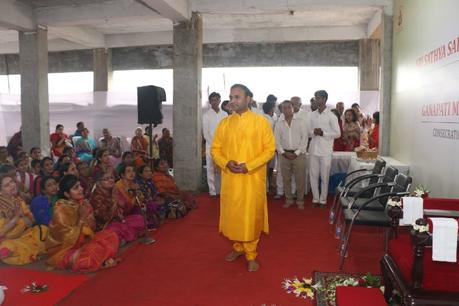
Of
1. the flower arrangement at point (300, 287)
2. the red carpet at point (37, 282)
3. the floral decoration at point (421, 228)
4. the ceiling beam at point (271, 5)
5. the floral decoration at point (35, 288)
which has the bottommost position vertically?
the red carpet at point (37, 282)

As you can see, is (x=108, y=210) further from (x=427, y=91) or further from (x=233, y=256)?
(x=427, y=91)

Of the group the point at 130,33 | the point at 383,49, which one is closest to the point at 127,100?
the point at 130,33

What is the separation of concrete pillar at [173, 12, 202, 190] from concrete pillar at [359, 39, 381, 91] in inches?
188

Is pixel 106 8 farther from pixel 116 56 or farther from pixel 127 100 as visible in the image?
pixel 116 56

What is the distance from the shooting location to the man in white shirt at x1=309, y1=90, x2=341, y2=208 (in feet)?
18.0

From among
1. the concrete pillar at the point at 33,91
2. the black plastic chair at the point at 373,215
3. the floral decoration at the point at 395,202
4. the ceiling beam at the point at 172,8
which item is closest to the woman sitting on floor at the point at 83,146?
the concrete pillar at the point at 33,91

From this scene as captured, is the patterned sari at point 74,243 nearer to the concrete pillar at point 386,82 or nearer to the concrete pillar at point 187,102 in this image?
the concrete pillar at point 187,102

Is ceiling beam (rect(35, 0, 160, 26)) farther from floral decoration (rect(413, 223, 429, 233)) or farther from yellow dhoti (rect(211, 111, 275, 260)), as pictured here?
floral decoration (rect(413, 223, 429, 233))

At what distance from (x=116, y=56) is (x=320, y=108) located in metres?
7.67

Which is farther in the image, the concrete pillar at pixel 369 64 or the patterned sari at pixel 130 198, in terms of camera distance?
the concrete pillar at pixel 369 64

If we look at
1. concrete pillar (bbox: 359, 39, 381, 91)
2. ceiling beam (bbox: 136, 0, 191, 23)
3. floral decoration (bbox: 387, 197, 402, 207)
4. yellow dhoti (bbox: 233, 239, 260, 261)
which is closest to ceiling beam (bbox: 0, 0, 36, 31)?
ceiling beam (bbox: 136, 0, 191, 23)

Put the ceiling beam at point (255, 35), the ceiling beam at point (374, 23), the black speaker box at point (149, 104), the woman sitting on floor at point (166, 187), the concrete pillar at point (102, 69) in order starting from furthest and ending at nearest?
the concrete pillar at point (102, 69)
the ceiling beam at point (255, 35)
the ceiling beam at point (374, 23)
the black speaker box at point (149, 104)
the woman sitting on floor at point (166, 187)

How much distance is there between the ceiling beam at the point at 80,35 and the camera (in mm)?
9320

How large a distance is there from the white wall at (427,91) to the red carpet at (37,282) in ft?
10.3
